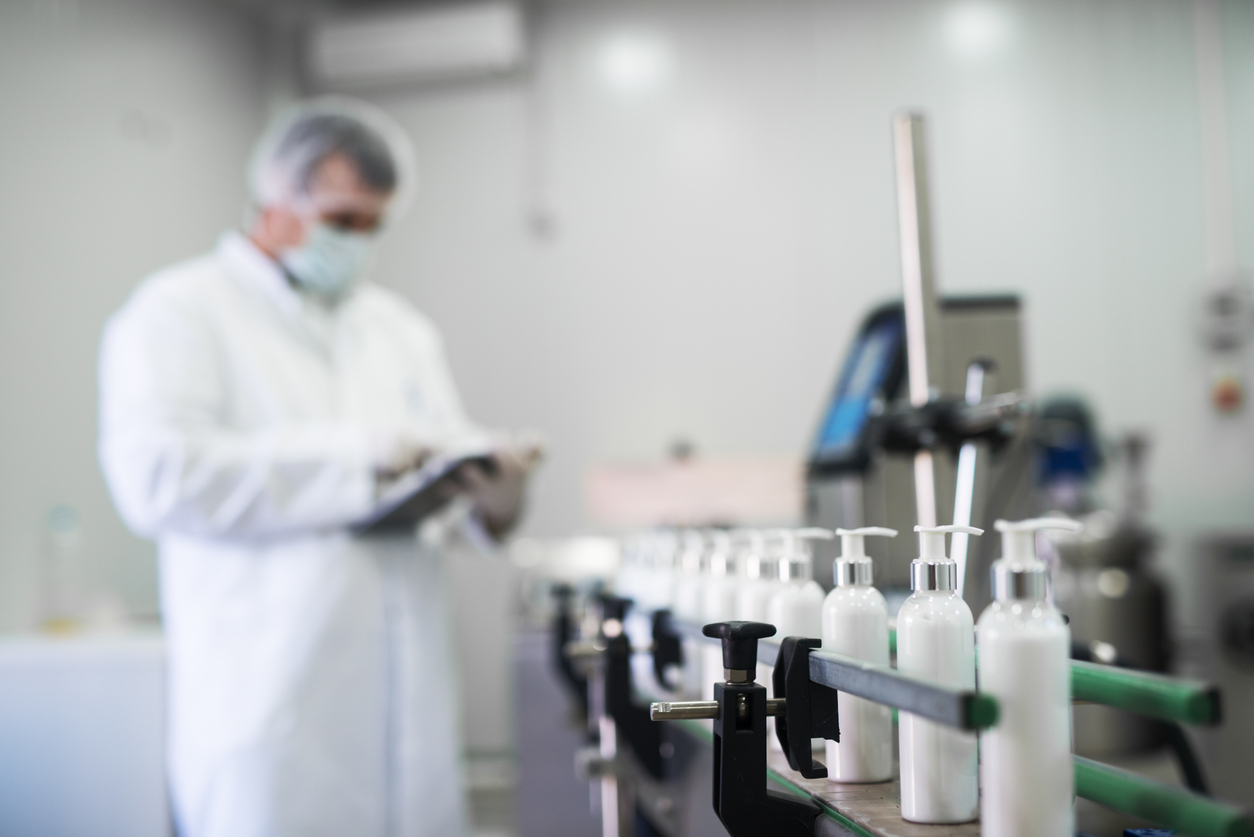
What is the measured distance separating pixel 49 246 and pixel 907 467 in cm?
214

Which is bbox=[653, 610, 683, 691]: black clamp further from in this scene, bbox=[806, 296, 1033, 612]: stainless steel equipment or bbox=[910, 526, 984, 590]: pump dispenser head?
bbox=[910, 526, 984, 590]: pump dispenser head

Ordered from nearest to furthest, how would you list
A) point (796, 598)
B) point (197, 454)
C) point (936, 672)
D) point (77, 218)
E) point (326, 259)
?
point (936, 672) → point (796, 598) → point (197, 454) → point (326, 259) → point (77, 218)

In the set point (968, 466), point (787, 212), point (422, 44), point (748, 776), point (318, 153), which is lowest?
point (748, 776)

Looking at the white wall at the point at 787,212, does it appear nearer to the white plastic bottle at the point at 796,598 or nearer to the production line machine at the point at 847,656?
the production line machine at the point at 847,656

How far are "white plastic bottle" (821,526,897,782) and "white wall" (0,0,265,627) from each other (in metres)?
2.21

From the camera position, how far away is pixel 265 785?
1.57 m

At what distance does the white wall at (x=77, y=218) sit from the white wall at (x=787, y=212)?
3.21 feet

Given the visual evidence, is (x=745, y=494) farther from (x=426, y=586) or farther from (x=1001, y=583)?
(x=1001, y=583)

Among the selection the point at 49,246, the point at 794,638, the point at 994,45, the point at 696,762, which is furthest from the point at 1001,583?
the point at 994,45

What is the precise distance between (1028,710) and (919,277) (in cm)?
74

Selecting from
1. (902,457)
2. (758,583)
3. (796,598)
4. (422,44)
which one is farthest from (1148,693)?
(422,44)

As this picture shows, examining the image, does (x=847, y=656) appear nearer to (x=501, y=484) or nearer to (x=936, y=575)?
(x=936, y=575)

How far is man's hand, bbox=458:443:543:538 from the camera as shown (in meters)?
1.74

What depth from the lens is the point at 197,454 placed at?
→ 1611 mm
